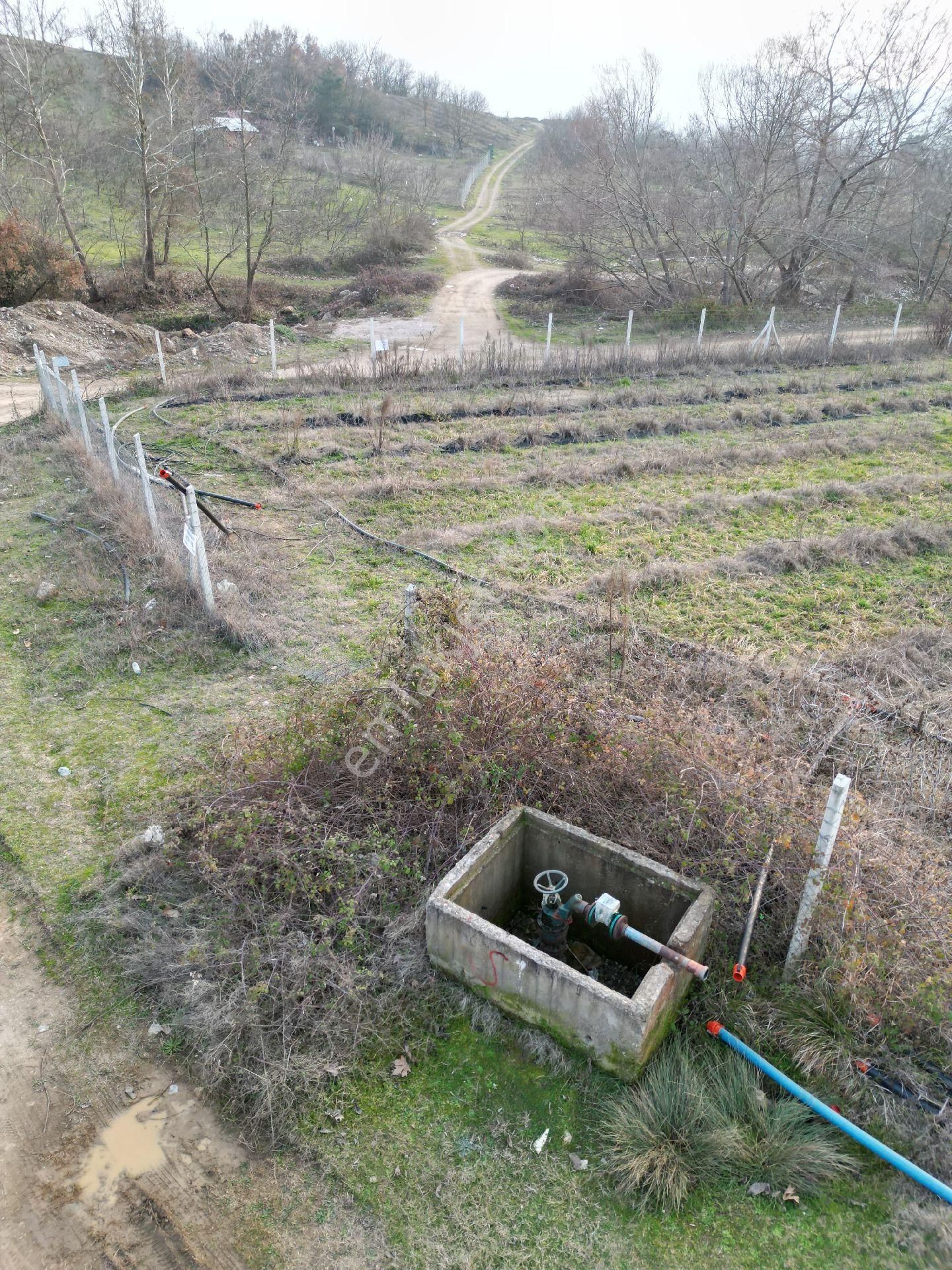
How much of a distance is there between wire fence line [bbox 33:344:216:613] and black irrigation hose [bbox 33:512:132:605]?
41 cm

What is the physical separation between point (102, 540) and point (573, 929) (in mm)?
6616

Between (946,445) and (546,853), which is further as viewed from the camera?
(946,445)

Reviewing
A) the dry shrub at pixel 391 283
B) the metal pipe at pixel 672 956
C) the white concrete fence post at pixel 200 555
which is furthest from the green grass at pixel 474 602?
the dry shrub at pixel 391 283

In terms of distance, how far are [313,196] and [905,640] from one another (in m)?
32.4

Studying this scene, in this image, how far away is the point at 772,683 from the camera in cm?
594

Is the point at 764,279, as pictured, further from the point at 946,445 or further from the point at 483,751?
the point at 483,751

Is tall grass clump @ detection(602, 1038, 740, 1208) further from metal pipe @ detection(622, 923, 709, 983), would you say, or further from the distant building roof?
the distant building roof

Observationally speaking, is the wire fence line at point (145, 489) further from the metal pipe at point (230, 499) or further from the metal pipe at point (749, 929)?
the metal pipe at point (749, 929)

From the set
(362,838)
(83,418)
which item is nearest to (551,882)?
(362,838)

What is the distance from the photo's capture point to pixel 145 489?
7.72 metres

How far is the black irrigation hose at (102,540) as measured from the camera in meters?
7.41

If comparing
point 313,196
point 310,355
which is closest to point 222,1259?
point 310,355

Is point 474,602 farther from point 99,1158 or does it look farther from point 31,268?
point 31,268

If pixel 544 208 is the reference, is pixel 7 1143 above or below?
below
